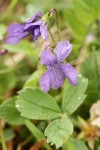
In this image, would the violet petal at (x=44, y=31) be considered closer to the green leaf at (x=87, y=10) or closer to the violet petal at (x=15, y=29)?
the violet petal at (x=15, y=29)

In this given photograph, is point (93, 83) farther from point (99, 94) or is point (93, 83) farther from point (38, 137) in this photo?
point (38, 137)

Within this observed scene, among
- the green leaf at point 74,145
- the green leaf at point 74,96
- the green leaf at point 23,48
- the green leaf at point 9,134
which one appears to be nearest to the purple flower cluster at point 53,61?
the green leaf at point 74,96

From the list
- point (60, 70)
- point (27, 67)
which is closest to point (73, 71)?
point (60, 70)

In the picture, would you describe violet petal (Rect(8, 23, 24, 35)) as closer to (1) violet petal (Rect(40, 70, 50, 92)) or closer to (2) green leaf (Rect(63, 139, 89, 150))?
(1) violet petal (Rect(40, 70, 50, 92))

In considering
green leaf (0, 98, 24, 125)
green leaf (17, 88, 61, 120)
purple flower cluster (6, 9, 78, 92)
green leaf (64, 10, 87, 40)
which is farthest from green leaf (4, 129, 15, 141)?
green leaf (64, 10, 87, 40)

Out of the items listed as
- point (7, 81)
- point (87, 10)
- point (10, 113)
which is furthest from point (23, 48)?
point (10, 113)
